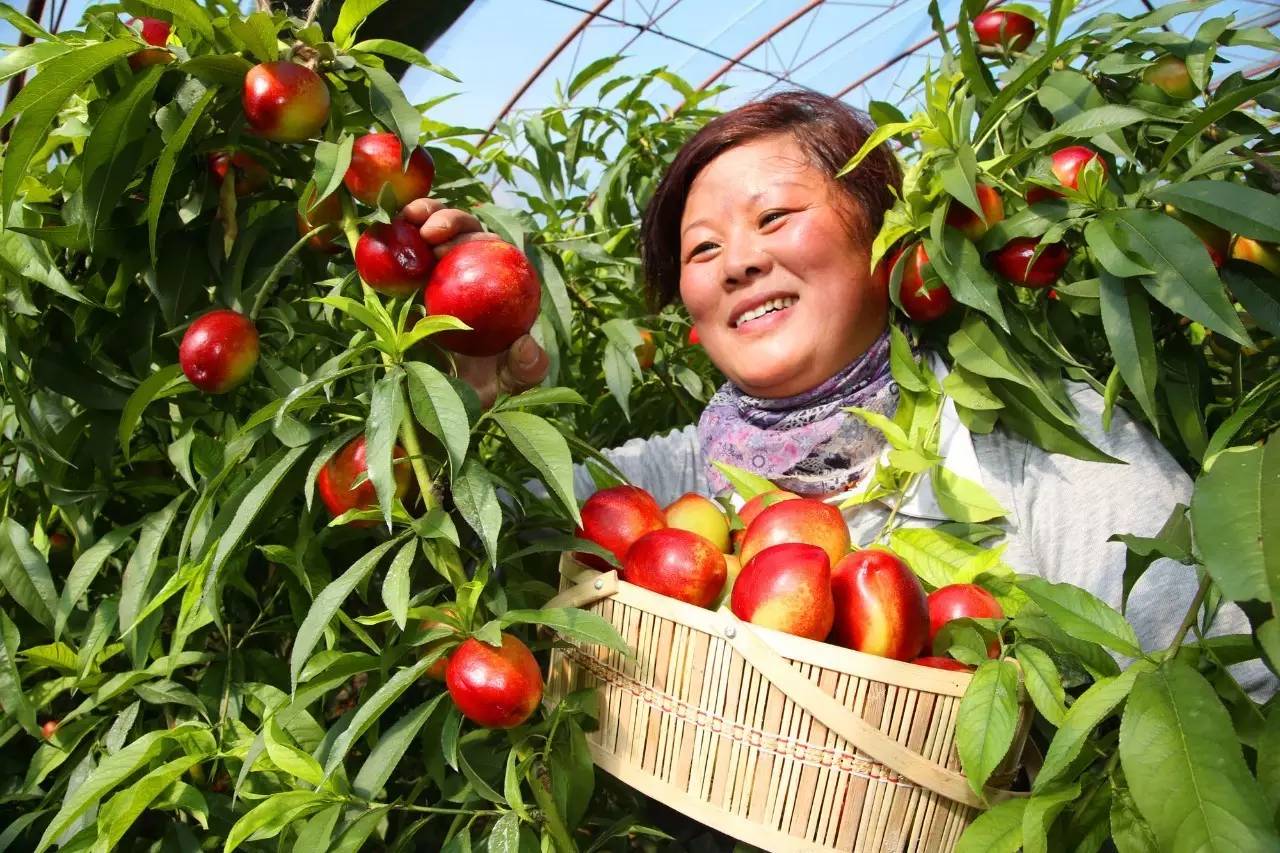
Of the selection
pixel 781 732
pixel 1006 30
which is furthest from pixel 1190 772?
pixel 1006 30

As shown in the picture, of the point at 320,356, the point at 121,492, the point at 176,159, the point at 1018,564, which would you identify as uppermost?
the point at 176,159

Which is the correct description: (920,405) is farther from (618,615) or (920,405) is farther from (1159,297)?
(618,615)

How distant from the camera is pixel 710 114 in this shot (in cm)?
209

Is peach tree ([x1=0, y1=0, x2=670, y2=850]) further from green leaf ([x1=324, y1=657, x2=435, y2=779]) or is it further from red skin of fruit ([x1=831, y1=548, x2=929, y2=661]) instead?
red skin of fruit ([x1=831, y1=548, x2=929, y2=661])

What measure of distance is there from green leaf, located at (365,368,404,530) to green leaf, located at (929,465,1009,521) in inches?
28.3

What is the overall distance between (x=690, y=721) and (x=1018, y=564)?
1.84ft

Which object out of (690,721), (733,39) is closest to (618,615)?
(690,721)

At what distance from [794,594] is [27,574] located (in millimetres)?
884

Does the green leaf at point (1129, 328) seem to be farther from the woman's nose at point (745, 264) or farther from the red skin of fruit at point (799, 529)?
the woman's nose at point (745, 264)

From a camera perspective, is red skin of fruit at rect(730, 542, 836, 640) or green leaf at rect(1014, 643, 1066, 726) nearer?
green leaf at rect(1014, 643, 1066, 726)

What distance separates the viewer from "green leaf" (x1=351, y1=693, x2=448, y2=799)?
84cm

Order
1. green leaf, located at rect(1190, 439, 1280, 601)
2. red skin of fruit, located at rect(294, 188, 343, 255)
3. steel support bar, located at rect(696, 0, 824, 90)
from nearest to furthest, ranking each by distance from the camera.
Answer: green leaf, located at rect(1190, 439, 1280, 601) < red skin of fruit, located at rect(294, 188, 343, 255) < steel support bar, located at rect(696, 0, 824, 90)

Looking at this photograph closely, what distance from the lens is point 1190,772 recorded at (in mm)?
579

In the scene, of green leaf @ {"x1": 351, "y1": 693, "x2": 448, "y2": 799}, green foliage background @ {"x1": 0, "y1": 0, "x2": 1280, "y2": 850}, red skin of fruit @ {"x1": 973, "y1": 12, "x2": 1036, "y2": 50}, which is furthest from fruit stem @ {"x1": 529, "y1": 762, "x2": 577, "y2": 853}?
red skin of fruit @ {"x1": 973, "y1": 12, "x2": 1036, "y2": 50}
